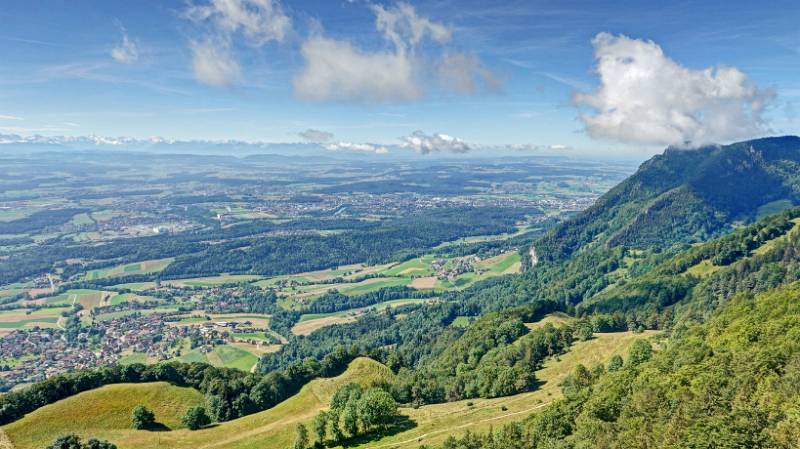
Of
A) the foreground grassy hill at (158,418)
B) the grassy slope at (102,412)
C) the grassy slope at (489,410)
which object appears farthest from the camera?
the grassy slope at (102,412)

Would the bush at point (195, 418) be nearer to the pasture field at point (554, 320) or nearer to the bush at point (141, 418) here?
the bush at point (141, 418)

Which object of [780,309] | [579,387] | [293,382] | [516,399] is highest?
[780,309]

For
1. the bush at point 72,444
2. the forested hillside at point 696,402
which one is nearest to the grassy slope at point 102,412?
the bush at point 72,444

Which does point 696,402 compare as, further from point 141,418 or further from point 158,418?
point 158,418

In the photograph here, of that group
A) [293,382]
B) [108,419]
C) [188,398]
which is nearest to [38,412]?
[108,419]

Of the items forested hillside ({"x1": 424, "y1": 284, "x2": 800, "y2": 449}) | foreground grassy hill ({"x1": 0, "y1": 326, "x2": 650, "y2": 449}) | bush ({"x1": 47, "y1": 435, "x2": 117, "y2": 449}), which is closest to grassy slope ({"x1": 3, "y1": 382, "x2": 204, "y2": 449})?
foreground grassy hill ({"x1": 0, "y1": 326, "x2": 650, "y2": 449})

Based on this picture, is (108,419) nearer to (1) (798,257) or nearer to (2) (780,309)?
(2) (780,309)

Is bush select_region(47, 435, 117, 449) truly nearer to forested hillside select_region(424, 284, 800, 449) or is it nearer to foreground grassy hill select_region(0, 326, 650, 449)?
foreground grassy hill select_region(0, 326, 650, 449)

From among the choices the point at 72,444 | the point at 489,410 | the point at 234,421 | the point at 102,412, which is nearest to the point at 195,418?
the point at 234,421
